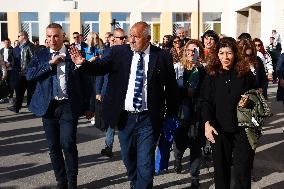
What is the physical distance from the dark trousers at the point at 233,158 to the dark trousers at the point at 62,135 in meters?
1.63

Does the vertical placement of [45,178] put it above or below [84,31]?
below

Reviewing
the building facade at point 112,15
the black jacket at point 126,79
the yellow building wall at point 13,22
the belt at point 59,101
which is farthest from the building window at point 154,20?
the black jacket at point 126,79

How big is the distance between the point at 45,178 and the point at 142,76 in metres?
2.38

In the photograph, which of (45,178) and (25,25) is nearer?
(45,178)

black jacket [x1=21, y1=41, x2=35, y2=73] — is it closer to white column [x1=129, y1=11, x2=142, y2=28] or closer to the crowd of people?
the crowd of people

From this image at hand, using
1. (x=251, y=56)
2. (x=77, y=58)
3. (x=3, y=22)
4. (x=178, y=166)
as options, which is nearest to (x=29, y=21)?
(x=3, y=22)

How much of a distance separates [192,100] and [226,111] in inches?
53.8

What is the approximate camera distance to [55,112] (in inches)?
213

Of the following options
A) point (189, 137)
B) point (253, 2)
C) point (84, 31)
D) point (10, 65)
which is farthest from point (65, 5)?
point (189, 137)

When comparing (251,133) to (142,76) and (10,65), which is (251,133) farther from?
(10,65)

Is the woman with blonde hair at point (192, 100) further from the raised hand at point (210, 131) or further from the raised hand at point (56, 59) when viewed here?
the raised hand at point (56, 59)

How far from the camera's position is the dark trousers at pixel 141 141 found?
187 inches

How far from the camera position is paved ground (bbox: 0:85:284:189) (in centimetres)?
603

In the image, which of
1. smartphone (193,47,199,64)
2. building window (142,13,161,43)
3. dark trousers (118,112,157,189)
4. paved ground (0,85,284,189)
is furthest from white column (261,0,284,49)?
dark trousers (118,112,157,189)
